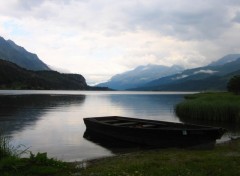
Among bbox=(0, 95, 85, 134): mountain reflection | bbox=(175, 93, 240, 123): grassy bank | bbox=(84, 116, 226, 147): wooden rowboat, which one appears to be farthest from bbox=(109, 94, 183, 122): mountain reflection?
bbox=(84, 116, 226, 147): wooden rowboat

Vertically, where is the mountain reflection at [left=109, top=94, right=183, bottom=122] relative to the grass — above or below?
below

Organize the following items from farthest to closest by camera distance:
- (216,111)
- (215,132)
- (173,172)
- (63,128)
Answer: (216,111) < (63,128) < (215,132) < (173,172)

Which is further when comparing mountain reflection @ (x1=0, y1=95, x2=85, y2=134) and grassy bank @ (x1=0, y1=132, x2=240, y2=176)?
mountain reflection @ (x1=0, y1=95, x2=85, y2=134)

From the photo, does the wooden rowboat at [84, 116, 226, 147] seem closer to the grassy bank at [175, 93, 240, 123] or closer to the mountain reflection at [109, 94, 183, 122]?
the grassy bank at [175, 93, 240, 123]

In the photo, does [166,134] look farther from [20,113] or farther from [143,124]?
[20,113]

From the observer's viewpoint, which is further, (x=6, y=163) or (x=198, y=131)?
(x=198, y=131)

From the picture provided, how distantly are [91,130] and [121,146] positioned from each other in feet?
32.2

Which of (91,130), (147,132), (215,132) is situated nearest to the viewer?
(215,132)

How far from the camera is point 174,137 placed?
1183 inches

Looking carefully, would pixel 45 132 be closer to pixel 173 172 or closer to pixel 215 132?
pixel 215 132

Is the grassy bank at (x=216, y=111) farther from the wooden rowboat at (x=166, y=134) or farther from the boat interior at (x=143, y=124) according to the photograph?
the wooden rowboat at (x=166, y=134)

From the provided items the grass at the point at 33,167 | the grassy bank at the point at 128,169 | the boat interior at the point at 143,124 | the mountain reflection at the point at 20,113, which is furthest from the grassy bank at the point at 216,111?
the grass at the point at 33,167

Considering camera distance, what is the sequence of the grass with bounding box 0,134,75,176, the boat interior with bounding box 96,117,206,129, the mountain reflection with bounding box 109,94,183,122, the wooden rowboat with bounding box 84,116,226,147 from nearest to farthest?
the grass with bounding box 0,134,75,176
the wooden rowboat with bounding box 84,116,226,147
the boat interior with bounding box 96,117,206,129
the mountain reflection with bounding box 109,94,183,122

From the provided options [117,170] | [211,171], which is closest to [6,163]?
[117,170]
